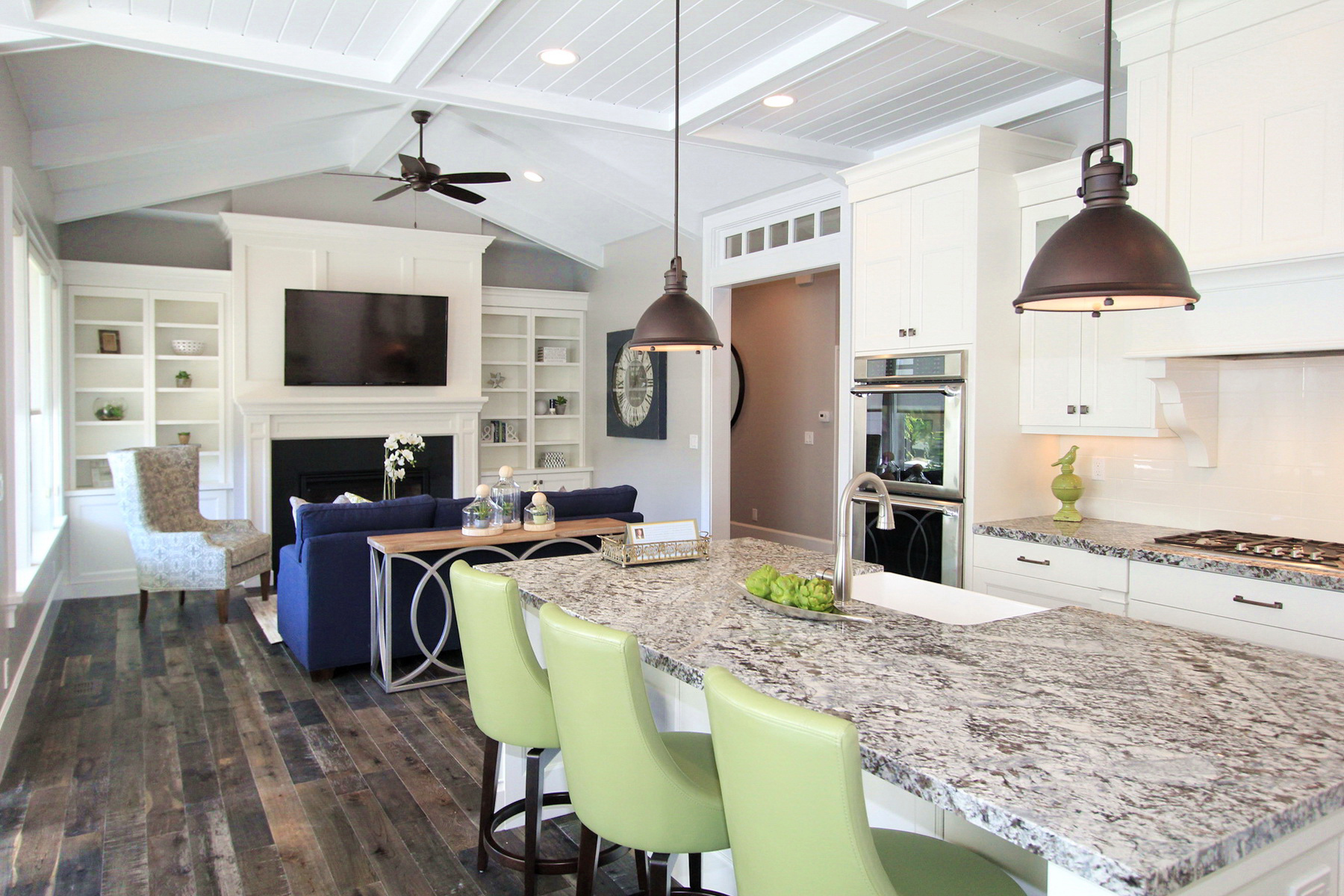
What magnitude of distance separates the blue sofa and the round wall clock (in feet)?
9.25

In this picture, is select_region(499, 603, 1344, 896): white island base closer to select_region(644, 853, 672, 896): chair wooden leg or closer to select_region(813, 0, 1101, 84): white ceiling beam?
select_region(644, 853, 672, 896): chair wooden leg

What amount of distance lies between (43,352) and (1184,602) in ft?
20.8

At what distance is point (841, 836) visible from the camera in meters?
1.21

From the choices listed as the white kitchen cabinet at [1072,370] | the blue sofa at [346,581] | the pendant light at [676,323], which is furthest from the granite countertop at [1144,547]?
the blue sofa at [346,581]

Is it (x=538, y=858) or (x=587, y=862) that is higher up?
(x=587, y=862)

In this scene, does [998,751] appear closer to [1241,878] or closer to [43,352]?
[1241,878]

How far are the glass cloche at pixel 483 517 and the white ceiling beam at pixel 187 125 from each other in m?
2.62

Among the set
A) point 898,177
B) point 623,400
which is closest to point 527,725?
point 898,177

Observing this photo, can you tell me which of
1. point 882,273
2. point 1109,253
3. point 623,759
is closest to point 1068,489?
point 882,273

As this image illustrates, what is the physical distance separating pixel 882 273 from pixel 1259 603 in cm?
216

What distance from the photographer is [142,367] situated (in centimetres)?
681

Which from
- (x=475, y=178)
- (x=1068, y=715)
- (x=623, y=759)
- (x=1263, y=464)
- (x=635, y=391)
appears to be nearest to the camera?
(x=1068, y=715)

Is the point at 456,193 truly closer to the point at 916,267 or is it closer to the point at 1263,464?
the point at 916,267

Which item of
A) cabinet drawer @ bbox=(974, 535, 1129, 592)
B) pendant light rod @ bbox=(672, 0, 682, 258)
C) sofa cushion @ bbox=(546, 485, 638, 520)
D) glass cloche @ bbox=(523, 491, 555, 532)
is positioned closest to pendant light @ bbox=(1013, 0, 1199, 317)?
pendant light rod @ bbox=(672, 0, 682, 258)
